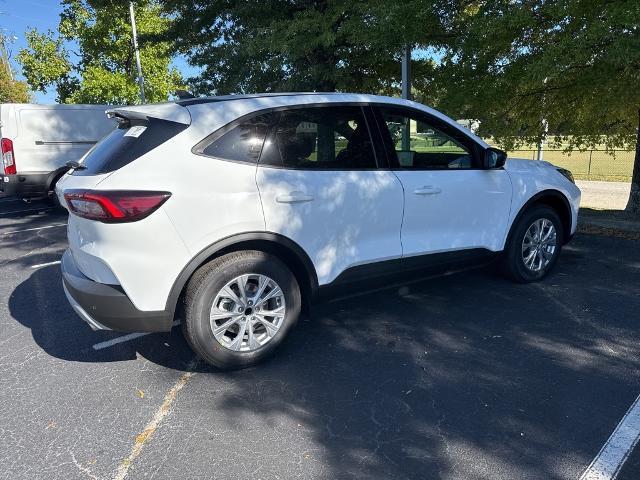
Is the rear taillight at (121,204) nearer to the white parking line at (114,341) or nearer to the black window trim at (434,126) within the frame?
the white parking line at (114,341)

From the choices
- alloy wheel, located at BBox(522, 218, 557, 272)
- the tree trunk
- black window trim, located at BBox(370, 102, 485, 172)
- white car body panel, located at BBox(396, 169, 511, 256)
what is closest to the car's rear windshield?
black window trim, located at BBox(370, 102, 485, 172)

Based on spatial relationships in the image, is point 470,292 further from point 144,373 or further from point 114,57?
point 114,57

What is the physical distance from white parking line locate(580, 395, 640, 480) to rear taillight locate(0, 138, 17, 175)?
10.5m

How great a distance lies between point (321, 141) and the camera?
363 centimetres

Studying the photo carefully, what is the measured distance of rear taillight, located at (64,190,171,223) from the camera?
286 centimetres

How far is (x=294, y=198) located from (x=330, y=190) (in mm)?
305

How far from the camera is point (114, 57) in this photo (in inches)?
858

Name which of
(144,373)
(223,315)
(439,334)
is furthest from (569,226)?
(144,373)

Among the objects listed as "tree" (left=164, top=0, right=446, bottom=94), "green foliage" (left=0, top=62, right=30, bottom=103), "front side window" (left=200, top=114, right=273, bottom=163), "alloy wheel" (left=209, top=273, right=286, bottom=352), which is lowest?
"alloy wheel" (left=209, top=273, right=286, bottom=352)

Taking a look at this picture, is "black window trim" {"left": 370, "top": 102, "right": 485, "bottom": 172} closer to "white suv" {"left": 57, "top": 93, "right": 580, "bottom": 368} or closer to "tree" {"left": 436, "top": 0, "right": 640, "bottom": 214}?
"white suv" {"left": 57, "top": 93, "right": 580, "bottom": 368}

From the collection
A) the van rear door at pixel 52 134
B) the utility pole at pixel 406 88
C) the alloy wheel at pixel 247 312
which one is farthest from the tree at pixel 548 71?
the van rear door at pixel 52 134

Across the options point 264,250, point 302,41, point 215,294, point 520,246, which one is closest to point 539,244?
point 520,246

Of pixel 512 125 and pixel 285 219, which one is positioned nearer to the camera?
pixel 285 219

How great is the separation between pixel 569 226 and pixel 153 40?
36.8 ft
